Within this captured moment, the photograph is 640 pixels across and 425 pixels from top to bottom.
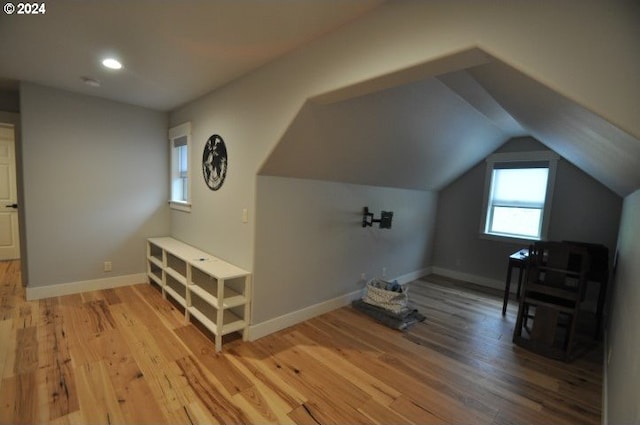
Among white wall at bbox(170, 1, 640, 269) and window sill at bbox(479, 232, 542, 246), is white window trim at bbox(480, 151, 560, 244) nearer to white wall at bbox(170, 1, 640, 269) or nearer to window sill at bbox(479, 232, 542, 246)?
window sill at bbox(479, 232, 542, 246)

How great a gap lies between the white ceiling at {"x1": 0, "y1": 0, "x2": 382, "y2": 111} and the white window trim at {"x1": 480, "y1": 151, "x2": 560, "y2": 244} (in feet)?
12.7

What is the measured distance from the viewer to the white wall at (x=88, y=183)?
3102mm

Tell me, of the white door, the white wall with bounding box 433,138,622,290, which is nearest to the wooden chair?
the white wall with bounding box 433,138,622,290

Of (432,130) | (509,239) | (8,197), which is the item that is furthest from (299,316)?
(8,197)

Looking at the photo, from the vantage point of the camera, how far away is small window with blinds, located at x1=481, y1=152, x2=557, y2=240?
413 cm

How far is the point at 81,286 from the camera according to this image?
11.4 feet

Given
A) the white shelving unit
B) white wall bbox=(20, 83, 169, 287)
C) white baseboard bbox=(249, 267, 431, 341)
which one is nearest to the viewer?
the white shelving unit

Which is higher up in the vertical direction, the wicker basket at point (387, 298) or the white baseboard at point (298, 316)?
the wicker basket at point (387, 298)

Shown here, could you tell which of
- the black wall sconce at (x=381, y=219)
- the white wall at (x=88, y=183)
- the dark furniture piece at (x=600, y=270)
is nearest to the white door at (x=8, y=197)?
the white wall at (x=88, y=183)

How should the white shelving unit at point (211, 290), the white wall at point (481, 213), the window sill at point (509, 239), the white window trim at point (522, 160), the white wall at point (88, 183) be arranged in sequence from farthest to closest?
the window sill at point (509, 239) < the white window trim at point (522, 160) < the white wall at point (481, 213) < the white wall at point (88, 183) < the white shelving unit at point (211, 290)

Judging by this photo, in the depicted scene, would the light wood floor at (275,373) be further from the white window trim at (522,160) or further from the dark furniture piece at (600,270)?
the white window trim at (522,160)

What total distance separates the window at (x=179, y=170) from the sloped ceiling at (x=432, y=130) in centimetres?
176

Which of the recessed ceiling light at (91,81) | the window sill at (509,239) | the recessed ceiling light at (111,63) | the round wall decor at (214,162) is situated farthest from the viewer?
the window sill at (509,239)

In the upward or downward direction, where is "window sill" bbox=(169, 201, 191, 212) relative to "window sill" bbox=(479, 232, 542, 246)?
upward
